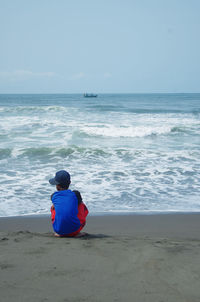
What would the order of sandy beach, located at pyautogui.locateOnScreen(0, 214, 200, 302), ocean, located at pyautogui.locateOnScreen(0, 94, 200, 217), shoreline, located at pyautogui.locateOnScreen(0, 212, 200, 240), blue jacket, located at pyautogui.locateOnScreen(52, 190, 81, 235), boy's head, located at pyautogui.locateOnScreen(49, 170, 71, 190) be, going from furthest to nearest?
1. ocean, located at pyautogui.locateOnScreen(0, 94, 200, 217)
2. shoreline, located at pyautogui.locateOnScreen(0, 212, 200, 240)
3. boy's head, located at pyautogui.locateOnScreen(49, 170, 71, 190)
4. blue jacket, located at pyautogui.locateOnScreen(52, 190, 81, 235)
5. sandy beach, located at pyautogui.locateOnScreen(0, 214, 200, 302)

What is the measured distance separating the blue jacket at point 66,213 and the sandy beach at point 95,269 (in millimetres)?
138

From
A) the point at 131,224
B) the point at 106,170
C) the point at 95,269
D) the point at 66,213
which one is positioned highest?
the point at 66,213

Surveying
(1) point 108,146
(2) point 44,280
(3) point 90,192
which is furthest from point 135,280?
(1) point 108,146

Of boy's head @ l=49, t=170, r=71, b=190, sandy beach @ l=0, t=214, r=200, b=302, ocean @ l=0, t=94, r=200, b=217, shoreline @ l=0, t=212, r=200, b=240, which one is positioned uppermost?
boy's head @ l=49, t=170, r=71, b=190

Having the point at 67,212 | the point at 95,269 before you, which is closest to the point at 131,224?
the point at 67,212

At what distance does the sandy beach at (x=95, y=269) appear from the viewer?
2213 millimetres

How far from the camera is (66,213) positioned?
3494mm

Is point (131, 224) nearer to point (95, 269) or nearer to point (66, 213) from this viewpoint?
point (66, 213)

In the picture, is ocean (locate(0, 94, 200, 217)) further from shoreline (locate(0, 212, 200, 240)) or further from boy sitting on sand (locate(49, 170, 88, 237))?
boy sitting on sand (locate(49, 170, 88, 237))

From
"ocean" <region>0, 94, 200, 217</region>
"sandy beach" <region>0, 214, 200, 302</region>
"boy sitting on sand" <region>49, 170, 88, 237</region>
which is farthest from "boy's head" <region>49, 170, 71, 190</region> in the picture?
"ocean" <region>0, 94, 200, 217</region>

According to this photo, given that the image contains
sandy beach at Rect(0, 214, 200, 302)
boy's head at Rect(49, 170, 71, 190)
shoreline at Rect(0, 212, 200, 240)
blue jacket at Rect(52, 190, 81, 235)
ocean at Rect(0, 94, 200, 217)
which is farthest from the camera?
ocean at Rect(0, 94, 200, 217)

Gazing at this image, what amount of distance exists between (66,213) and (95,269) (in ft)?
3.26

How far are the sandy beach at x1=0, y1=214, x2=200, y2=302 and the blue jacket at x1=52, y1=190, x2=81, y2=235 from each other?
138mm

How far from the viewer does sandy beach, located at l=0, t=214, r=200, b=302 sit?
221cm
